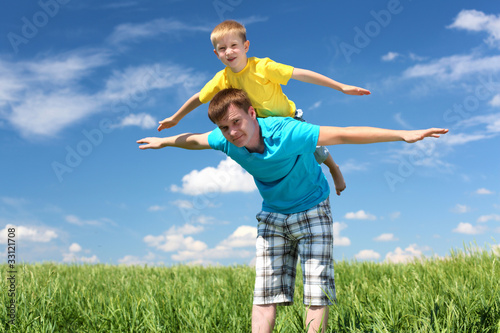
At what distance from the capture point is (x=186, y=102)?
4391 millimetres

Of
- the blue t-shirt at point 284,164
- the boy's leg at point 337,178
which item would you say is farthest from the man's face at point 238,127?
the boy's leg at point 337,178

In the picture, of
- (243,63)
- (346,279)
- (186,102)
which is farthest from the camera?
(346,279)

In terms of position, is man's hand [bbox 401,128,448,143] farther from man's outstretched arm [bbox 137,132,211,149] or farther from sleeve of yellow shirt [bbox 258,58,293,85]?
man's outstretched arm [bbox 137,132,211,149]

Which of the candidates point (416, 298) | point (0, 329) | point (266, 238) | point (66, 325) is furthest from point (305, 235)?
point (0, 329)

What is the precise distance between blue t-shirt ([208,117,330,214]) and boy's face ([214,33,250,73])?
0.80 m

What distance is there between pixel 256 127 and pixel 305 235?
0.94 m

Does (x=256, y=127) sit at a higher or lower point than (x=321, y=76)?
lower

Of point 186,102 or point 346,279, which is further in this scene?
point 346,279

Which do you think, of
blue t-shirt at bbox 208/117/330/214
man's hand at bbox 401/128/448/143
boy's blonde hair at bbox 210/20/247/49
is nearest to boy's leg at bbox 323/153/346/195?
blue t-shirt at bbox 208/117/330/214

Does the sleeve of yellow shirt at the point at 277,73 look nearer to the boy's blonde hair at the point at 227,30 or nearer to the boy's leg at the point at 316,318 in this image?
the boy's blonde hair at the point at 227,30

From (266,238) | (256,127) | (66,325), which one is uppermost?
(256,127)

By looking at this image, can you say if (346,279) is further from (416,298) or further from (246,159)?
(246,159)

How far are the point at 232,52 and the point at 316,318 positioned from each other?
2459 mm

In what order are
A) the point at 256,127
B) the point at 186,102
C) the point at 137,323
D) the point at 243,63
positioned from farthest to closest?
Answer: the point at 186,102
the point at 243,63
the point at 137,323
the point at 256,127
